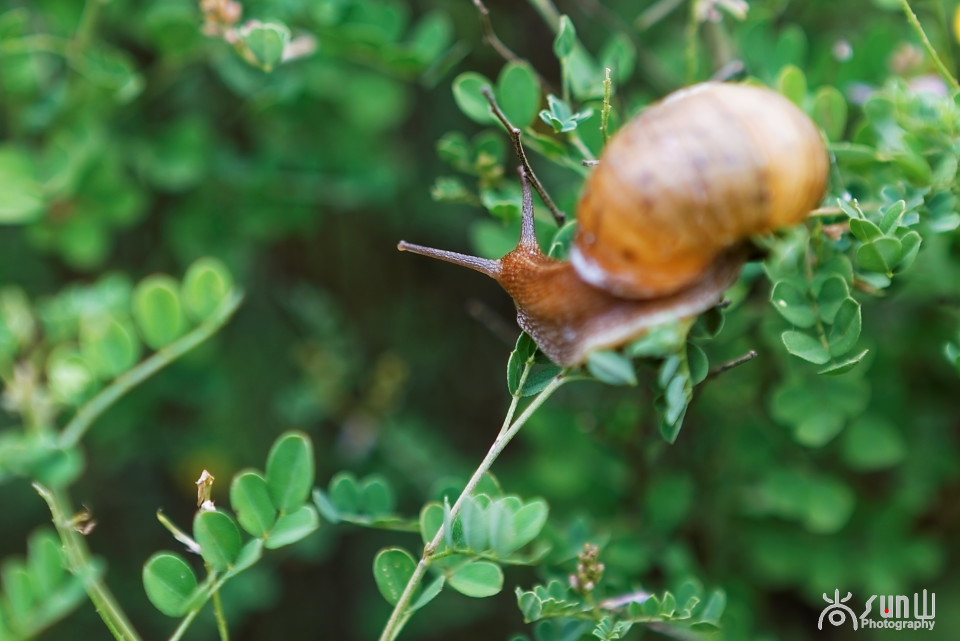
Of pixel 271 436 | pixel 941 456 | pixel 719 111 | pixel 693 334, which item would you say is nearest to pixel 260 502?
pixel 693 334

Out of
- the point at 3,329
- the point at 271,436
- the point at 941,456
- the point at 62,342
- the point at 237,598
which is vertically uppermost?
the point at 3,329

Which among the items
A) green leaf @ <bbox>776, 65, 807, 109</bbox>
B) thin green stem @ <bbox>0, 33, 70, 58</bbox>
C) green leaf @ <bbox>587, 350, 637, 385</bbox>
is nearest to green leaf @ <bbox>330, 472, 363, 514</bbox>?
green leaf @ <bbox>587, 350, 637, 385</bbox>

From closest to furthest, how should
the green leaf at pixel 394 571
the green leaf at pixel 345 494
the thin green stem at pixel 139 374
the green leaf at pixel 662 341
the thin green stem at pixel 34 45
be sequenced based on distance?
the green leaf at pixel 662 341 → the green leaf at pixel 394 571 → the green leaf at pixel 345 494 → the thin green stem at pixel 139 374 → the thin green stem at pixel 34 45

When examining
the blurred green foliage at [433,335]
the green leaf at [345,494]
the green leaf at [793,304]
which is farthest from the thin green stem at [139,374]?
the green leaf at [793,304]

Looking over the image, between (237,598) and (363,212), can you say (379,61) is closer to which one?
(363,212)

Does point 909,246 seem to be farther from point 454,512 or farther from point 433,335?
point 433,335

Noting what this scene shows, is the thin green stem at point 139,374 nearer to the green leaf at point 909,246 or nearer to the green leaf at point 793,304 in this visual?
the green leaf at point 793,304

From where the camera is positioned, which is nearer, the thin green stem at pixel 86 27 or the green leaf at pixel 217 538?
the green leaf at pixel 217 538
